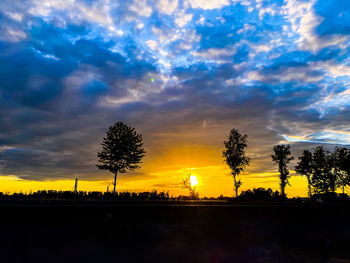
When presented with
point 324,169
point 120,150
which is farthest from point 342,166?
point 120,150

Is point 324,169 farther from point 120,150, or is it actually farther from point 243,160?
point 120,150

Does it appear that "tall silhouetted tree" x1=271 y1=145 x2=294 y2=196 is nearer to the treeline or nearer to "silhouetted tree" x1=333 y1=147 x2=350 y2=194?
A: "silhouetted tree" x1=333 y1=147 x2=350 y2=194

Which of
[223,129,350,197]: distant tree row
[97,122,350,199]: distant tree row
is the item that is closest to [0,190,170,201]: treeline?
[97,122,350,199]: distant tree row

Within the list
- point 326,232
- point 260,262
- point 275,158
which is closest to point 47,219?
point 260,262

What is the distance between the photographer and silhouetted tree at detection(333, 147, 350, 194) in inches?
1959

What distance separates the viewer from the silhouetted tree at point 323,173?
52.2m

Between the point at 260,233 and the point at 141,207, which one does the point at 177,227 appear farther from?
the point at 260,233

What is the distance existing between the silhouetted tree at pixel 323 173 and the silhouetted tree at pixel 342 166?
2.57 feet

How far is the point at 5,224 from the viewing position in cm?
185

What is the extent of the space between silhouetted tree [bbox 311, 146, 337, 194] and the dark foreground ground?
5872 cm

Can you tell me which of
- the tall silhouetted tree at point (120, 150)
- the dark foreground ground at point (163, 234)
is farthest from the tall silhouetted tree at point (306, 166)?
the dark foreground ground at point (163, 234)

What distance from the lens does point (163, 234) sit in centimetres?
217

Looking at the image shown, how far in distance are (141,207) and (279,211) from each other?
1.69m

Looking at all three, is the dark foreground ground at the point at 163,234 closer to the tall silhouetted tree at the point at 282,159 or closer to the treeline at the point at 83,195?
the treeline at the point at 83,195
